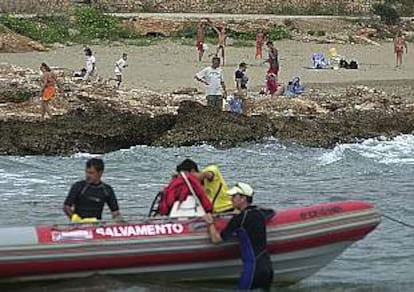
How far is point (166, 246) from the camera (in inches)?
429

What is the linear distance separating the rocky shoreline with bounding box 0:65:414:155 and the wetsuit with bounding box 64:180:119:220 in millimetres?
10720

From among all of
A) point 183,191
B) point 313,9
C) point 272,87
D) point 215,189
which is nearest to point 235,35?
point 313,9

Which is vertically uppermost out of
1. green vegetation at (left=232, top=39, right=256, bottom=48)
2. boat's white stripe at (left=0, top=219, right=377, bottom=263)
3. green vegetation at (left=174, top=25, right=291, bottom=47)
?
boat's white stripe at (left=0, top=219, right=377, bottom=263)

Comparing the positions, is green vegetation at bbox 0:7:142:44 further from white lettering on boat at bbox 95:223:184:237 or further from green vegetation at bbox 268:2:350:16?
white lettering on boat at bbox 95:223:184:237

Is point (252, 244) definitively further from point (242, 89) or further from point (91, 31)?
point (91, 31)

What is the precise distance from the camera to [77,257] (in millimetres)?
10812

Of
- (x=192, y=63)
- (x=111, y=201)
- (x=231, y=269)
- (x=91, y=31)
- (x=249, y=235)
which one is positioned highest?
(x=111, y=201)

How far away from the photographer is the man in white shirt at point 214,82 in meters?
22.8

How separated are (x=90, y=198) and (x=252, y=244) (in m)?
1.72

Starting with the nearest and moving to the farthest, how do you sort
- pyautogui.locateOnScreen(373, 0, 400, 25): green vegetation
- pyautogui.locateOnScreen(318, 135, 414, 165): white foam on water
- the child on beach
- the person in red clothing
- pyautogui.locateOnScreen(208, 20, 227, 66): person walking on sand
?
the person in red clothing
pyautogui.locateOnScreen(318, 135, 414, 165): white foam on water
the child on beach
pyautogui.locateOnScreen(208, 20, 227, 66): person walking on sand
pyautogui.locateOnScreen(373, 0, 400, 25): green vegetation

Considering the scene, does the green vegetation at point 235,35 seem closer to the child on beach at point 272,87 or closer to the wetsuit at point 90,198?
the child on beach at point 272,87

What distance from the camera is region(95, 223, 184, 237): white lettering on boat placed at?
1090cm

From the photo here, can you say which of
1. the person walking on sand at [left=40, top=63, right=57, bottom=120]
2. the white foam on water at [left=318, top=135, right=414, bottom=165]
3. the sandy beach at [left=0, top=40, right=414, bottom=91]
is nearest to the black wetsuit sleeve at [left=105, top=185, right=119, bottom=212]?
the white foam on water at [left=318, top=135, right=414, bottom=165]

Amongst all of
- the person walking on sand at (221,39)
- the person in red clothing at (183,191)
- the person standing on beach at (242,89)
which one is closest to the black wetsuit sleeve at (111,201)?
the person in red clothing at (183,191)
